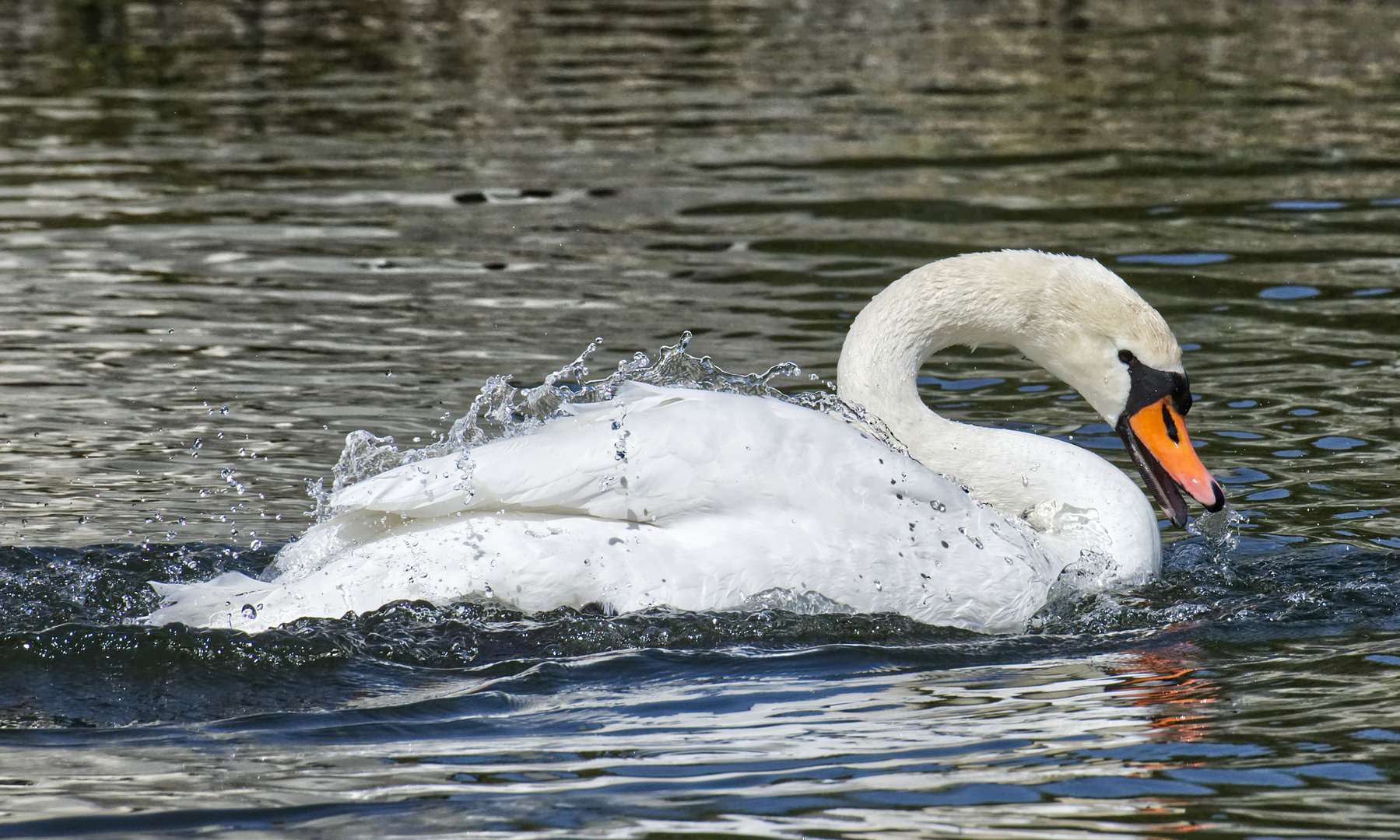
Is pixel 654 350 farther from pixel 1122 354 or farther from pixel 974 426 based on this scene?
pixel 1122 354

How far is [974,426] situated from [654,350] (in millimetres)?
2967

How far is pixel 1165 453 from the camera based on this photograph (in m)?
6.10

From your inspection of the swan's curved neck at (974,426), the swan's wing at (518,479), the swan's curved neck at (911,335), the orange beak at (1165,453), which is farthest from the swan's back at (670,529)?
the orange beak at (1165,453)

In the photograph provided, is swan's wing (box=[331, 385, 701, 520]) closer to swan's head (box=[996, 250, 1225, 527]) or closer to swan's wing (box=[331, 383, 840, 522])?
swan's wing (box=[331, 383, 840, 522])

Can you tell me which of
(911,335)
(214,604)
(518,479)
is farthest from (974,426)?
(214,604)

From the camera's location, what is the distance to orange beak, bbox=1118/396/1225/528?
604 cm

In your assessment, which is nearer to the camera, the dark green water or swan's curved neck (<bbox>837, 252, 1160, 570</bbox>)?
the dark green water

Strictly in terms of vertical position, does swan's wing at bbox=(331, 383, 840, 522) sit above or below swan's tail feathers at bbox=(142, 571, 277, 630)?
above

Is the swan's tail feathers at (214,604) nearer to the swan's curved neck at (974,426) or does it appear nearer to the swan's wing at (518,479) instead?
the swan's wing at (518,479)

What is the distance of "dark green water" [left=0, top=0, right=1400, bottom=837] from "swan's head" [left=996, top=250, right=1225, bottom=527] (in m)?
0.35

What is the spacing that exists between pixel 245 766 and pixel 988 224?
7683mm

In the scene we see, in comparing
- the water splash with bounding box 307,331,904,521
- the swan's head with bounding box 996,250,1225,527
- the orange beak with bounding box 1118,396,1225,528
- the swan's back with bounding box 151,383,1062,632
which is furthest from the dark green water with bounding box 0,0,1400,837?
the water splash with bounding box 307,331,904,521

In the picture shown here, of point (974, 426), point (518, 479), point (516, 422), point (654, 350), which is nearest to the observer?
point (518, 479)

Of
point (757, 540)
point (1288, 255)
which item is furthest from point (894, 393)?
point (1288, 255)
